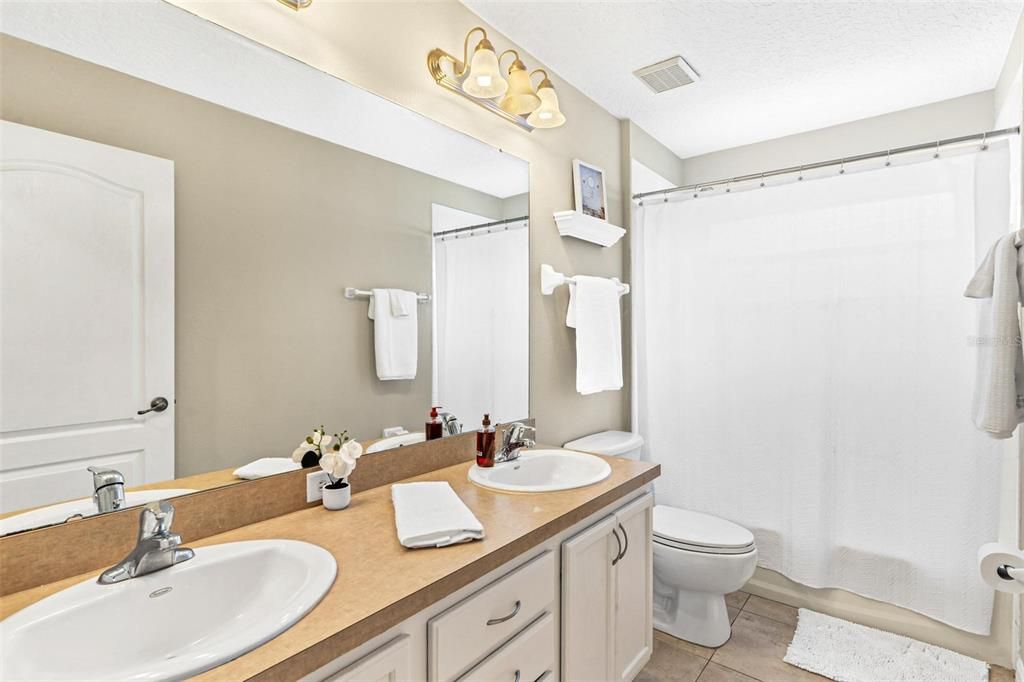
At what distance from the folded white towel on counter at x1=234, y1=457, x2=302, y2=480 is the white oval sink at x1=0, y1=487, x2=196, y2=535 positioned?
176 millimetres

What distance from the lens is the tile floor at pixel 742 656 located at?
196cm

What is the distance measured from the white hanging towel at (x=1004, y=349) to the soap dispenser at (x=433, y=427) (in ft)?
5.67

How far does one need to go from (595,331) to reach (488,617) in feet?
4.93

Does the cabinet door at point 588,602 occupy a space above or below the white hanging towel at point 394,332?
below

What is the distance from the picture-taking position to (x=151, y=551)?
96 cm

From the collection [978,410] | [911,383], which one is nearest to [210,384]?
[978,410]

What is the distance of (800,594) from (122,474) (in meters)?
2.75

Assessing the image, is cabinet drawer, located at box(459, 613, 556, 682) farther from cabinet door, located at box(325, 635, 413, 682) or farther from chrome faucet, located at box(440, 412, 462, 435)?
chrome faucet, located at box(440, 412, 462, 435)

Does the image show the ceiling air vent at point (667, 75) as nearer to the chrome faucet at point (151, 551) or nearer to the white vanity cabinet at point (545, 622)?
the white vanity cabinet at point (545, 622)

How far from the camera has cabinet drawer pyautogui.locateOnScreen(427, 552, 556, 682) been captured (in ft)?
3.30

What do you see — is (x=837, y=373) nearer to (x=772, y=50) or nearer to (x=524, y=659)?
(x=772, y=50)

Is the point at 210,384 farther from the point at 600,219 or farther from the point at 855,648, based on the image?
the point at 855,648

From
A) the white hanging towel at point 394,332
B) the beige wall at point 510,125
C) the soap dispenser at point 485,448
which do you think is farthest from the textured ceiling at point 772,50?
the soap dispenser at point 485,448

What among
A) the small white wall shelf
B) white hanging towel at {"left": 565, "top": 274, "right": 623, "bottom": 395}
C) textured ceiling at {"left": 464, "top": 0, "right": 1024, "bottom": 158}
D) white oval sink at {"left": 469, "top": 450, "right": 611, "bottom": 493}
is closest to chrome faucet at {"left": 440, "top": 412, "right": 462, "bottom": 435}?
white oval sink at {"left": 469, "top": 450, "right": 611, "bottom": 493}
